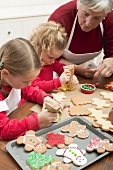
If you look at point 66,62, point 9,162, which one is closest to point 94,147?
point 9,162

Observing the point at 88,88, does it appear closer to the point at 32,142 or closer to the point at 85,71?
the point at 85,71

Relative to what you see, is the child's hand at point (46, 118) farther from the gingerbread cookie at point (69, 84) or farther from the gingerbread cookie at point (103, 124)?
the gingerbread cookie at point (69, 84)

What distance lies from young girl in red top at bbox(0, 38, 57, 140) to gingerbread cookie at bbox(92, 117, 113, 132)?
0.56 ft

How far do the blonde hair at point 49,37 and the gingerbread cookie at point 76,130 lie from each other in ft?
1.70

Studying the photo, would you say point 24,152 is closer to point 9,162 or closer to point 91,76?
point 9,162

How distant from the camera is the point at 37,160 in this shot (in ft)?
2.46

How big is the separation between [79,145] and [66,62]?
82 cm

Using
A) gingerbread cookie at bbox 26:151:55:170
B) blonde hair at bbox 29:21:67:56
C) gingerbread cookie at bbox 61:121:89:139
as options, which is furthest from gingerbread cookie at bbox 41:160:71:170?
blonde hair at bbox 29:21:67:56

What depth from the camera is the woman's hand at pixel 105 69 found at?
55.6 inches

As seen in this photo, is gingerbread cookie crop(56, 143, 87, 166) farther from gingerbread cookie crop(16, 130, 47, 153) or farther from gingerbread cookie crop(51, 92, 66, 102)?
gingerbread cookie crop(51, 92, 66, 102)

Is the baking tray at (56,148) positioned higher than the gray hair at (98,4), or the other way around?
the gray hair at (98,4)

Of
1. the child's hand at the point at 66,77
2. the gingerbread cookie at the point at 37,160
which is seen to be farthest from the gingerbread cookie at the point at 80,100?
the gingerbread cookie at the point at 37,160

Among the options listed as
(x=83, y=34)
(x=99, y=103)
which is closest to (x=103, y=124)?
(x=99, y=103)

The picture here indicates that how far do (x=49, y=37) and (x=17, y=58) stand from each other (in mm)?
422
